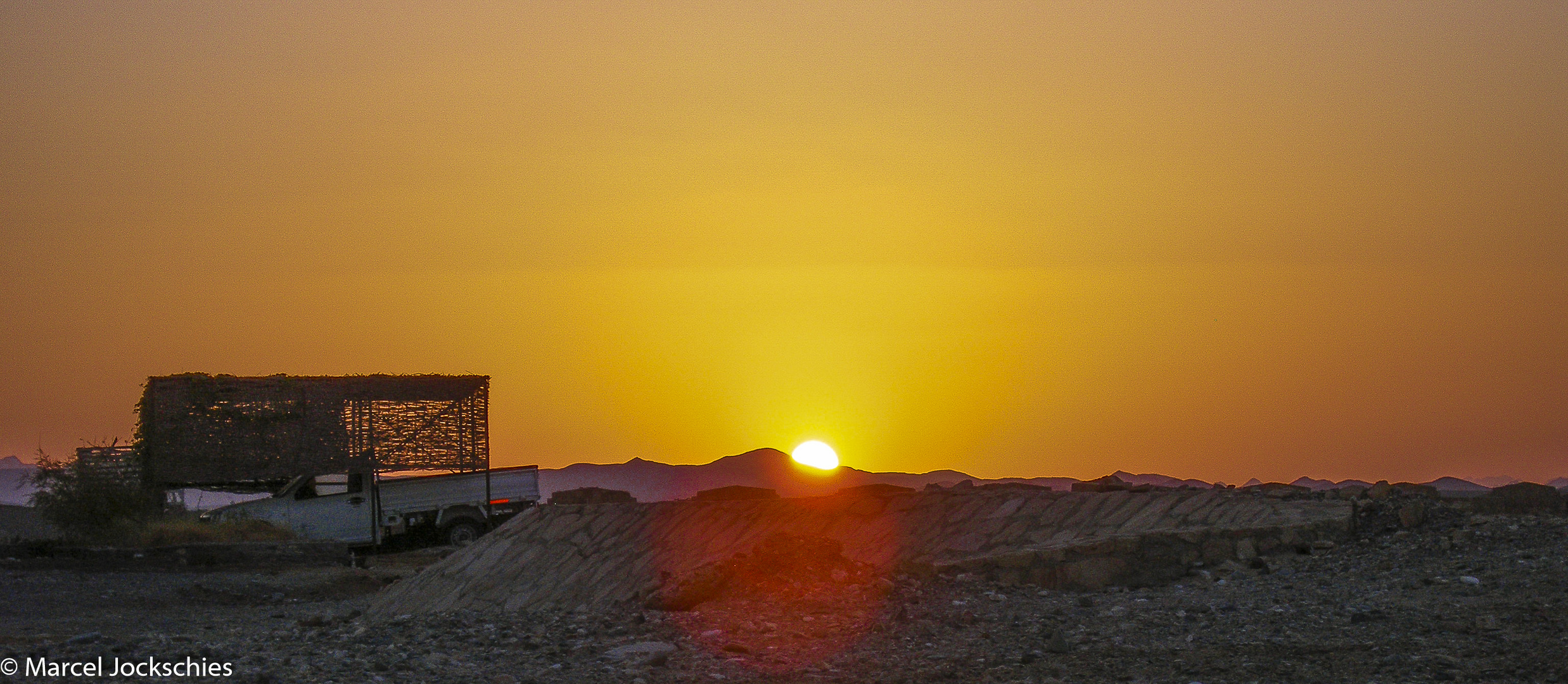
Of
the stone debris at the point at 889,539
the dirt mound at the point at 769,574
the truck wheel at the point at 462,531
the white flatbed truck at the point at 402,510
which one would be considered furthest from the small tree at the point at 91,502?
the dirt mound at the point at 769,574

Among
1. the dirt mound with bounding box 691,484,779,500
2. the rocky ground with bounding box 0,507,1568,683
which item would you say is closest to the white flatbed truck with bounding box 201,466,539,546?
the dirt mound with bounding box 691,484,779,500

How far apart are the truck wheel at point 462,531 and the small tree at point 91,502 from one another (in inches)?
247

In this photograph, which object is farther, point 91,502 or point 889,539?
point 91,502

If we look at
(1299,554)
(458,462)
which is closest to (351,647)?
(1299,554)

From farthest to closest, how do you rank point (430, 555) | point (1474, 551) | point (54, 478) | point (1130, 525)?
point (54, 478)
point (430, 555)
point (1130, 525)
point (1474, 551)

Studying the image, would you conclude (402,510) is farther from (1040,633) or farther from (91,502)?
(1040,633)

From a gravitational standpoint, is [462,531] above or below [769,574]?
above

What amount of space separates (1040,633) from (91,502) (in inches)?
911

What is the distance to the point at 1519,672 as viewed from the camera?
8.23 metres

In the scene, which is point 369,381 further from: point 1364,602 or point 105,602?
point 1364,602

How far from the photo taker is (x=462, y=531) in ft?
86.4

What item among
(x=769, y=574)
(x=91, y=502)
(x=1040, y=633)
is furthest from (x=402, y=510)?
(x=1040, y=633)

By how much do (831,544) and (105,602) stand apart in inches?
458

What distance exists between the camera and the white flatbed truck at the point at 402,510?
26438mm
